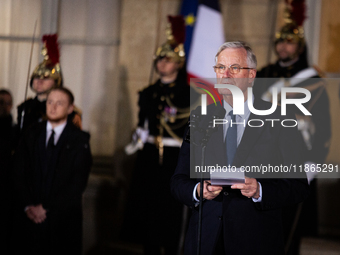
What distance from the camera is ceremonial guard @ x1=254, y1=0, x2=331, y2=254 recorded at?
3.50m

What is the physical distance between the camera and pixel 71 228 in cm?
281

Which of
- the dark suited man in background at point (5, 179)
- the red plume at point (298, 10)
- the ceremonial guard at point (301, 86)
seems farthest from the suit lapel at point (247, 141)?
the red plume at point (298, 10)

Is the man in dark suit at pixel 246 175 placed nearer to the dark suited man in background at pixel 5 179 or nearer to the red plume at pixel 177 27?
the dark suited man in background at pixel 5 179

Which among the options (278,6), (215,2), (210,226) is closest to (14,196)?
(210,226)

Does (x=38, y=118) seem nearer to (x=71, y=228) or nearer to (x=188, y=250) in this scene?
(x=71, y=228)

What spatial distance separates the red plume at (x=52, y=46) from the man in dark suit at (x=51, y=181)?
27 cm

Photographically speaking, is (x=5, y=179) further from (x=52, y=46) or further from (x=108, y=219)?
(x=108, y=219)

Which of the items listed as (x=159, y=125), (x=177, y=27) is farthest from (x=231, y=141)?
(x=177, y=27)

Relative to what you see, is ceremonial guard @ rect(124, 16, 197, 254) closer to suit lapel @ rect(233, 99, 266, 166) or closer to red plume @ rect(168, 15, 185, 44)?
red plume @ rect(168, 15, 185, 44)

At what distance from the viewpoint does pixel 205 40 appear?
4.41m

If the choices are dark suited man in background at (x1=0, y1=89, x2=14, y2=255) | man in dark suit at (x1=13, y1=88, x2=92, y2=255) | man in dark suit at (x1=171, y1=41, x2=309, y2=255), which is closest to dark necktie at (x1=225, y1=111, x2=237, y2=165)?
man in dark suit at (x1=171, y1=41, x2=309, y2=255)

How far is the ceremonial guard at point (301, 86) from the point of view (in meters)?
3.50

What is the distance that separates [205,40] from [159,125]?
118 centimetres

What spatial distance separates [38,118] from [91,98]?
102 cm
